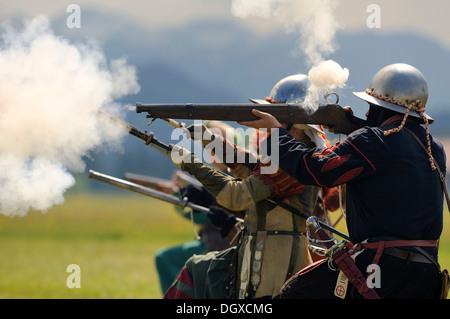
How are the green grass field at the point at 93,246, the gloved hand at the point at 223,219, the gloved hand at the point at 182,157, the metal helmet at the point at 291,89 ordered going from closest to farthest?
the gloved hand at the point at 182,157 < the metal helmet at the point at 291,89 < the gloved hand at the point at 223,219 < the green grass field at the point at 93,246

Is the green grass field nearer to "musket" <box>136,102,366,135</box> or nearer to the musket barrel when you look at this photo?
the musket barrel

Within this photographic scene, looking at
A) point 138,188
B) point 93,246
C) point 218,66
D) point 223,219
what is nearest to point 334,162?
point 223,219

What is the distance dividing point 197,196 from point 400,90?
422 cm

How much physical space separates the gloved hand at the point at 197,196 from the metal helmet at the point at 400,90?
3979 millimetres

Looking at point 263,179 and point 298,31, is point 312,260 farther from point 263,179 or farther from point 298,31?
point 298,31

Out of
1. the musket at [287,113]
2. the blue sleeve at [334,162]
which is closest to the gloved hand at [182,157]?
the musket at [287,113]

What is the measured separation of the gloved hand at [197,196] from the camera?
8.36 meters

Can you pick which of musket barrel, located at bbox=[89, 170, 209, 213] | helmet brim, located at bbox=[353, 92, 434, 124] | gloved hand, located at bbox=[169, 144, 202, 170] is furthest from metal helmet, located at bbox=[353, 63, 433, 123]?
musket barrel, located at bbox=[89, 170, 209, 213]

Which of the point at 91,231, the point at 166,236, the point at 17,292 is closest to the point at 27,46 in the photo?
the point at 17,292

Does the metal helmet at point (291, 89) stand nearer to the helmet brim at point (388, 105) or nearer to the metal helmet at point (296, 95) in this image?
the metal helmet at point (296, 95)

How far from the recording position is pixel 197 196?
8.41m

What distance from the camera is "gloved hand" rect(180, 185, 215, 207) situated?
8359 millimetres

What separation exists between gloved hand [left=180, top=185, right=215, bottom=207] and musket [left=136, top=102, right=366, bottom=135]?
3.30 metres

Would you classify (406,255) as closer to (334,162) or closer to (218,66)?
(334,162)
